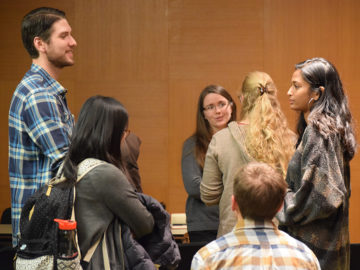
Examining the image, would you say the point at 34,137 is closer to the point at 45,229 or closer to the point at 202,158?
the point at 45,229

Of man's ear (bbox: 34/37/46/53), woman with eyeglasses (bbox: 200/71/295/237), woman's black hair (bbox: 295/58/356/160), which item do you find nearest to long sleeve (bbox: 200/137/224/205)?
woman with eyeglasses (bbox: 200/71/295/237)

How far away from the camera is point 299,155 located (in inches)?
104

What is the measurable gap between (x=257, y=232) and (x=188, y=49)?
417 cm

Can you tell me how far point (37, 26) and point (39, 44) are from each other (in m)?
0.08

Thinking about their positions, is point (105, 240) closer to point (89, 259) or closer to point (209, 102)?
point (89, 259)

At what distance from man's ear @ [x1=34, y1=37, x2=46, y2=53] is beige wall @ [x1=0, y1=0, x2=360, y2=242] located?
330cm

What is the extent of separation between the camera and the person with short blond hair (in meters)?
1.92

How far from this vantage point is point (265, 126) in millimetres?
2998

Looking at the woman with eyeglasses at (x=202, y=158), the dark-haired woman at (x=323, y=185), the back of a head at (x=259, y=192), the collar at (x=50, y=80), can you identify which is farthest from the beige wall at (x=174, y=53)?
the back of a head at (x=259, y=192)

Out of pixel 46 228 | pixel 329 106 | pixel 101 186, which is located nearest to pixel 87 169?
pixel 101 186

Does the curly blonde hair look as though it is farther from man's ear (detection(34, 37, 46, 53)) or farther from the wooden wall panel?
the wooden wall panel

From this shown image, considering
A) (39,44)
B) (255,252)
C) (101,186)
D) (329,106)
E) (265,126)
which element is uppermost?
(39,44)

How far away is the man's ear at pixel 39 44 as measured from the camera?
104 inches

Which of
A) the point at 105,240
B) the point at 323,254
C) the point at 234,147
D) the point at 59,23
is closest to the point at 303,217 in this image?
the point at 323,254
